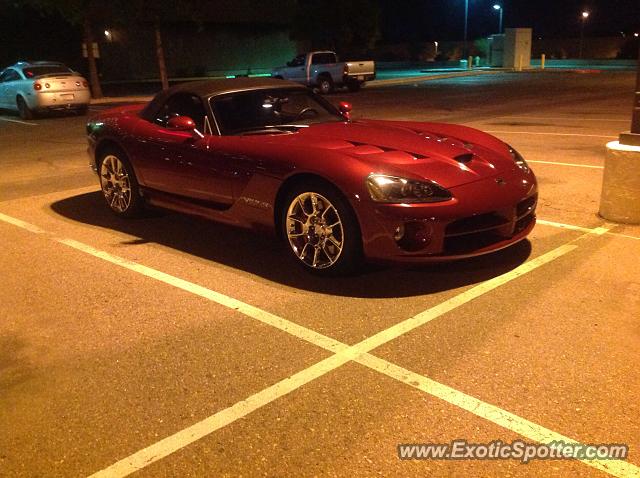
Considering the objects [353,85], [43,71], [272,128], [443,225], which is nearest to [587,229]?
[443,225]

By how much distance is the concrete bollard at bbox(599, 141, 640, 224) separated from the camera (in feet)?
19.4

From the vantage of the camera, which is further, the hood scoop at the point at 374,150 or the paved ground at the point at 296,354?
the hood scoop at the point at 374,150

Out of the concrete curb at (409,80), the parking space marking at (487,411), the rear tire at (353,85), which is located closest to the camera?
the parking space marking at (487,411)

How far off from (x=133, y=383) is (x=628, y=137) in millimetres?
4912

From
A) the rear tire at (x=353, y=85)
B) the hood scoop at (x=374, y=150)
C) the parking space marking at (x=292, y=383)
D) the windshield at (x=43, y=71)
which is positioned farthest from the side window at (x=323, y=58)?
the parking space marking at (x=292, y=383)

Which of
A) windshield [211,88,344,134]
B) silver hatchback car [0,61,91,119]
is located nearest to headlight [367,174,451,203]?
windshield [211,88,344,134]

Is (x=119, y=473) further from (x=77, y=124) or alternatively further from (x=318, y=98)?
(x=77, y=124)

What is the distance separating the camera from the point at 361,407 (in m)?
3.18

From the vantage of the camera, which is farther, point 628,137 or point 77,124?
point 77,124

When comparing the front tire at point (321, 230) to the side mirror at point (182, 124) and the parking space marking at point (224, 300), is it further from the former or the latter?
the side mirror at point (182, 124)

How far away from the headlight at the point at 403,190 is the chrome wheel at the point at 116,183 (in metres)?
3.24

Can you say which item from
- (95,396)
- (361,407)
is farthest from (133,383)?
(361,407)

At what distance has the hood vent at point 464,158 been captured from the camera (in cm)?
486

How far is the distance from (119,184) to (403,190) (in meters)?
3.61
